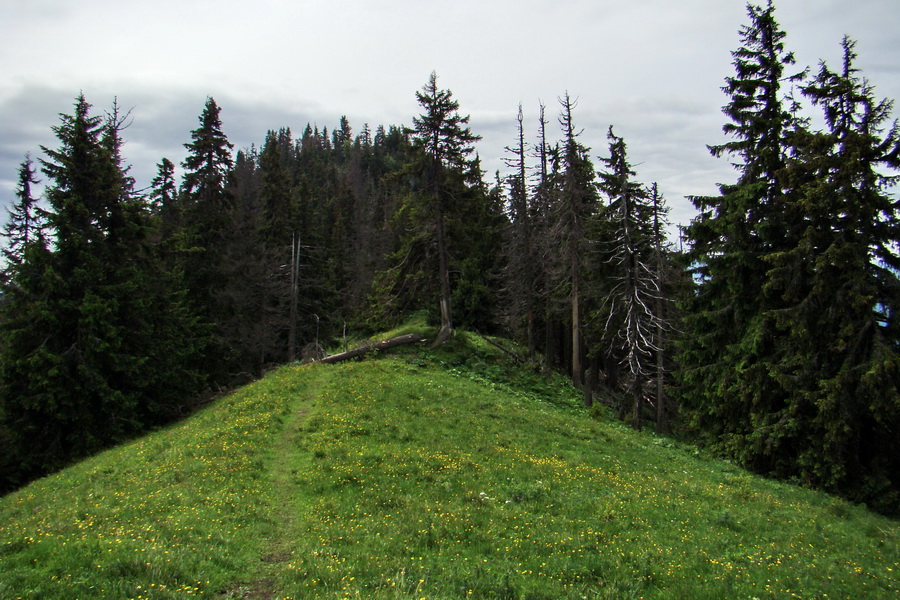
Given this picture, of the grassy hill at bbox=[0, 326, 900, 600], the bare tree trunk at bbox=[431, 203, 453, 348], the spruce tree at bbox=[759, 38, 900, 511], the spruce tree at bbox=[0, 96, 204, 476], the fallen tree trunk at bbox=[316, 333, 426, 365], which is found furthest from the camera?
the bare tree trunk at bbox=[431, 203, 453, 348]

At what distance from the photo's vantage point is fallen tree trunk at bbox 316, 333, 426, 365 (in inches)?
1223

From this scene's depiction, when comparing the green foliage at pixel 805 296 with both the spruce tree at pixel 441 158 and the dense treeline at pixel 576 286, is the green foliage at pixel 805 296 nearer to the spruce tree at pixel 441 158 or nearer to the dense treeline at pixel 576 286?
the dense treeline at pixel 576 286

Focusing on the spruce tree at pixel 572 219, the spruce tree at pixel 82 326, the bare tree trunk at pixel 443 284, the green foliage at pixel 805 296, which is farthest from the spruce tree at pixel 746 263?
the spruce tree at pixel 82 326

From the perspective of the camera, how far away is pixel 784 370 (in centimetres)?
1972

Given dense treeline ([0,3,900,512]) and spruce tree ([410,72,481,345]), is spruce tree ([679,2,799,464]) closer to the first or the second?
dense treeline ([0,3,900,512])

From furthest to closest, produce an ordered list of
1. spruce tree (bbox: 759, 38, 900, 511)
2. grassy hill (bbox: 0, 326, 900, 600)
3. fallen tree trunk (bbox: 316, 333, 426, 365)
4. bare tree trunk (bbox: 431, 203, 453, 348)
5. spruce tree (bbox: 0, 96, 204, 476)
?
bare tree trunk (bbox: 431, 203, 453, 348) → fallen tree trunk (bbox: 316, 333, 426, 365) → spruce tree (bbox: 0, 96, 204, 476) → spruce tree (bbox: 759, 38, 900, 511) → grassy hill (bbox: 0, 326, 900, 600)

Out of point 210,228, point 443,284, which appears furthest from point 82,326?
point 443,284

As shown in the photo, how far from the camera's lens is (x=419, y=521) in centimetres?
1066

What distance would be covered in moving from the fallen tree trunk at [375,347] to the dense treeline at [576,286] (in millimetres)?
2368

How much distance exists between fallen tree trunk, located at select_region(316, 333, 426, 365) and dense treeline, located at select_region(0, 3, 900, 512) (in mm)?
2368

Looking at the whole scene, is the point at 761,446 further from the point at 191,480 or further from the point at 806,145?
the point at 191,480

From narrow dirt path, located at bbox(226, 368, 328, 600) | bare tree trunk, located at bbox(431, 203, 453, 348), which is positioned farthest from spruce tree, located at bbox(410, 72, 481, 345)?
narrow dirt path, located at bbox(226, 368, 328, 600)

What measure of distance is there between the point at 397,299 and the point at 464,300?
34.0ft

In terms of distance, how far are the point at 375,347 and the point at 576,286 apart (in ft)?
43.3
